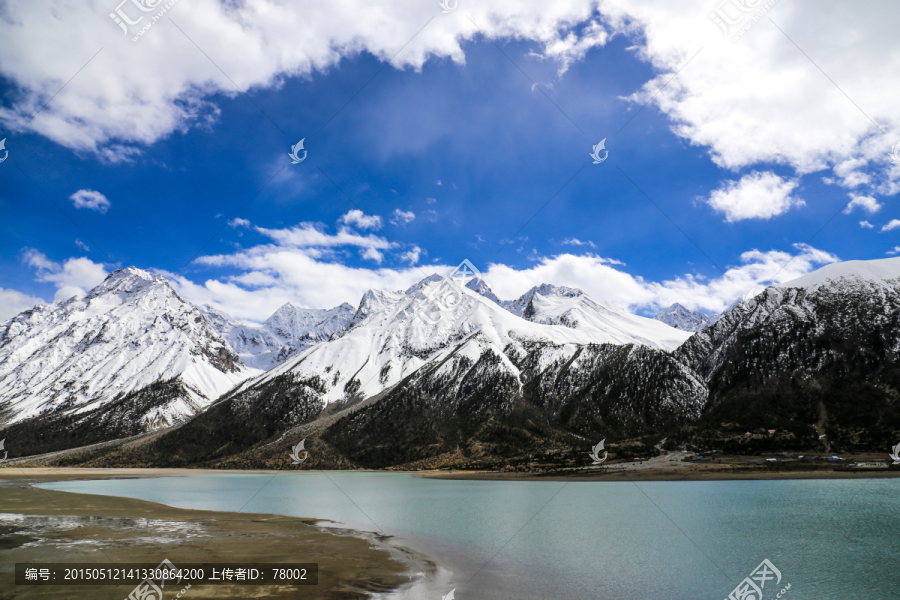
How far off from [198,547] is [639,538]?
36.4 metres

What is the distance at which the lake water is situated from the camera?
29953mm

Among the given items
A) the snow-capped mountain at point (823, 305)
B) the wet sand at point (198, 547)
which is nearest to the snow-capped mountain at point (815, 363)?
the snow-capped mountain at point (823, 305)

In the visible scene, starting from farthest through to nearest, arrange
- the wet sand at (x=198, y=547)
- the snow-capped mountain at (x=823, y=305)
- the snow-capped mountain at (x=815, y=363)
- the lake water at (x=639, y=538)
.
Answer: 1. the snow-capped mountain at (x=823, y=305)
2. the snow-capped mountain at (x=815, y=363)
3. the lake water at (x=639, y=538)
4. the wet sand at (x=198, y=547)

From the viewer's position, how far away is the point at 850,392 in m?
144

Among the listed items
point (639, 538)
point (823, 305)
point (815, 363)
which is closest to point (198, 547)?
point (639, 538)

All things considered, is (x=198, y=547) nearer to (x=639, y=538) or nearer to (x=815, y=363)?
(x=639, y=538)

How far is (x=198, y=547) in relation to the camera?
123ft

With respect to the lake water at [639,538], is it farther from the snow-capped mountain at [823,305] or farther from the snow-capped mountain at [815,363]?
the snow-capped mountain at [823,305]

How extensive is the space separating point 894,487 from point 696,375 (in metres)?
119

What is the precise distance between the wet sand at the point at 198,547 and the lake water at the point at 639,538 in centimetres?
410

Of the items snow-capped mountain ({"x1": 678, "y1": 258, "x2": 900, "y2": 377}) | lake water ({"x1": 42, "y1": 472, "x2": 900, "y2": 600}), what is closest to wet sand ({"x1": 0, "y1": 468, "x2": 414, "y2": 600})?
lake water ({"x1": 42, "y1": 472, "x2": 900, "y2": 600})

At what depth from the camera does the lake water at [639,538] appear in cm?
2995

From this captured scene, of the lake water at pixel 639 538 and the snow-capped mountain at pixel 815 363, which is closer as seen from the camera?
the lake water at pixel 639 538

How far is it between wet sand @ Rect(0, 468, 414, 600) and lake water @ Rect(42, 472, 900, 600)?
410 centimetres
